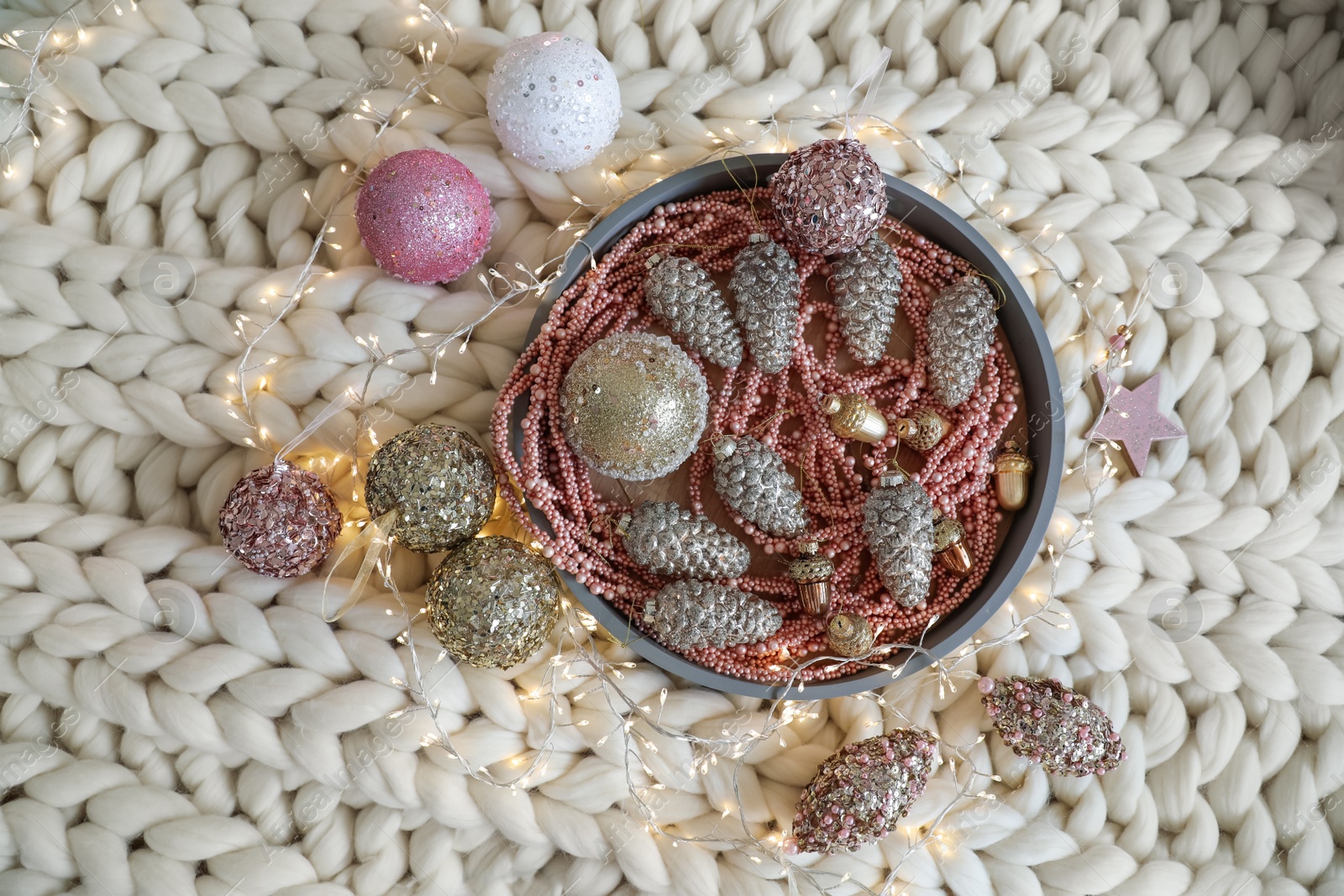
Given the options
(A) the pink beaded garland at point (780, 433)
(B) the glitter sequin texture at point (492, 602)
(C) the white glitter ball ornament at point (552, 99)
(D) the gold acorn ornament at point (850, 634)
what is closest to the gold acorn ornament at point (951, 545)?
(A) the pink beaded garland at point (780, 433)

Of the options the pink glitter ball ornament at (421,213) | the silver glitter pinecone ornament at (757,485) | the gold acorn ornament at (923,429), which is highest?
the pink glitter ball ornament at (421,213)

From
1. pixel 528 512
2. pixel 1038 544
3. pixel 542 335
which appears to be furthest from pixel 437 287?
pixel 1038 544

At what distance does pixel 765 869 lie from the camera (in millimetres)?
988

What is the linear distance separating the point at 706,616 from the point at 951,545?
0.28 meters

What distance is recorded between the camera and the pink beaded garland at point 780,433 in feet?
3.23

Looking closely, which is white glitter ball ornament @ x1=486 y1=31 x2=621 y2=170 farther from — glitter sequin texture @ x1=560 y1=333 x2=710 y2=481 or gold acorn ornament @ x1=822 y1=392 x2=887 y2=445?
gold acorn ornament @ x1=822 y1=392 x2=887 y2=445

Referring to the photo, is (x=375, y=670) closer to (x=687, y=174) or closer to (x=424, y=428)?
(x=424, y=428)

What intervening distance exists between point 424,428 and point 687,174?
1.29 ft

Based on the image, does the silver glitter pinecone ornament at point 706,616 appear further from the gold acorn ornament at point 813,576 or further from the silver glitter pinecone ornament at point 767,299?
the silver glitter pinecone ornament at point 767,299

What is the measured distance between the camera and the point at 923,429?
100 centimetres

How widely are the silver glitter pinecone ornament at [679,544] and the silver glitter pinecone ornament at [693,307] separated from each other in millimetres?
177

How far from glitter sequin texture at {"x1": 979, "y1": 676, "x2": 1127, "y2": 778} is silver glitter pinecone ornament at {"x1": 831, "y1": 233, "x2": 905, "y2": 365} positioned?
1.31 feet

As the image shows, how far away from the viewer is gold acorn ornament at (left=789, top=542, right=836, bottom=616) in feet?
3.17

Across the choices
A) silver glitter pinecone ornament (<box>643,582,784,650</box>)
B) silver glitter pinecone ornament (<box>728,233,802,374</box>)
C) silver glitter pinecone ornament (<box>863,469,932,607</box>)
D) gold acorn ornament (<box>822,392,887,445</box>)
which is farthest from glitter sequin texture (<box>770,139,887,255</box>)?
silver glitter pinecone ornament (<box>643,582,784,650</box>)
